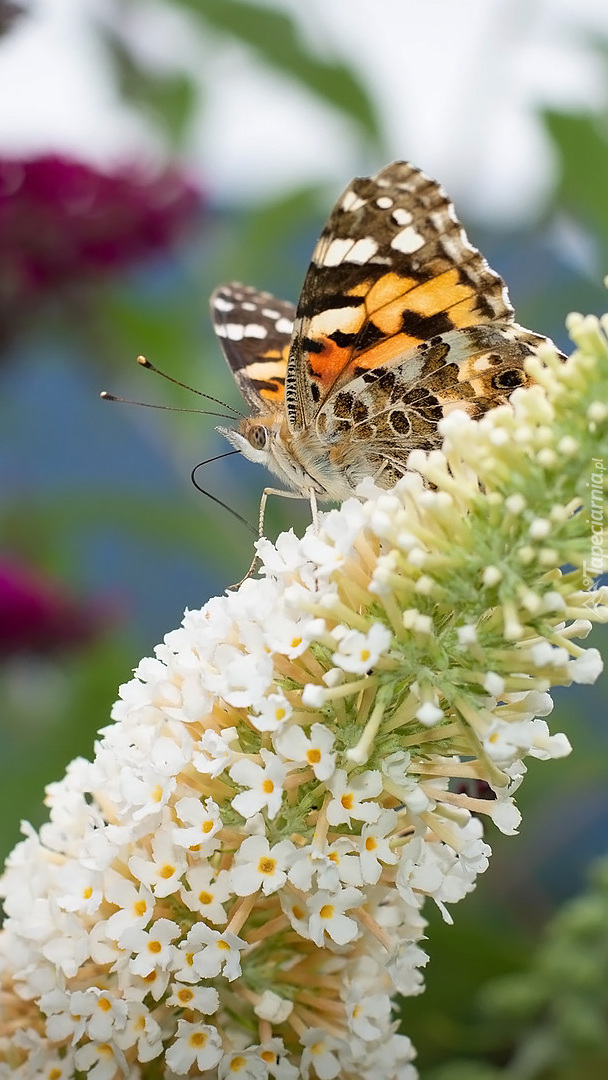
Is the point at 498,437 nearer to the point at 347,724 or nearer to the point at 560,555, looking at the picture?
the point at 560,555

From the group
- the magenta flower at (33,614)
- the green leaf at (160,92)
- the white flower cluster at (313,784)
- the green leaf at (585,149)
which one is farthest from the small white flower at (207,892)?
the green leaf at (160,92)

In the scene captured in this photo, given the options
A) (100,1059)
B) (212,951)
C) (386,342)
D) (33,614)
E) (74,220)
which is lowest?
(100,1059)

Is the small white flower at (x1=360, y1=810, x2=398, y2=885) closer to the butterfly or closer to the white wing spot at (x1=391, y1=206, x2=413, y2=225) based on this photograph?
the butterfly

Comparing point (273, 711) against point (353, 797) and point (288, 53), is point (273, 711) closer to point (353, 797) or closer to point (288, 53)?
point (353, 797)

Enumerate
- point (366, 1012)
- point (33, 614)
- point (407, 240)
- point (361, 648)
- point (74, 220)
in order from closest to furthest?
1. point (361, 648)
2. point (366, 1012)
3. point (407, 240)
4. point (74, 220)
5. point (33, 614)

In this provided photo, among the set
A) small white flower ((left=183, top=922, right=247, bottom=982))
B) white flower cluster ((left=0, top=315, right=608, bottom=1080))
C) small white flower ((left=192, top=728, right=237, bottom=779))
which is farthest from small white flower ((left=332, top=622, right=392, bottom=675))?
small white flower ((left=183, top=922, right=247, bottom=982))

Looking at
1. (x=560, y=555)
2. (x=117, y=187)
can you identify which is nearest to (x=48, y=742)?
(x=117, y=187)

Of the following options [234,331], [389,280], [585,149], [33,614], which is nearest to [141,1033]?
[389,280]

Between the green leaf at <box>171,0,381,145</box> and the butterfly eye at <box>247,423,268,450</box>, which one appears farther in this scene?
the green leaf at <box>171,0,381,145</box>
